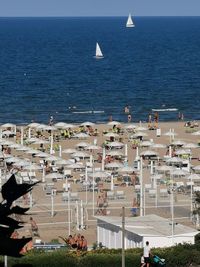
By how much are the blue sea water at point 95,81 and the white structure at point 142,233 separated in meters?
34.3

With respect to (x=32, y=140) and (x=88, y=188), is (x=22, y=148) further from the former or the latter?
(x=88, y=188)

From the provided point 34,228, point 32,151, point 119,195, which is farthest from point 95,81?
point 34,228

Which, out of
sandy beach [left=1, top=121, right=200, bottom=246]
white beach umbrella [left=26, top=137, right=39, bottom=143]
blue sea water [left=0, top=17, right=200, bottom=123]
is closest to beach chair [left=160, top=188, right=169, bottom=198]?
sandy beach [left=1, top=121, right=200, bottom=246]

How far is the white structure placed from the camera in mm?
18266

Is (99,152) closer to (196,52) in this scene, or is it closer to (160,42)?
(196,52)

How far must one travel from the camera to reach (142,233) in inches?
714

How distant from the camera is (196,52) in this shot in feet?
449

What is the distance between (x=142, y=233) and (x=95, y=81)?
70.5m

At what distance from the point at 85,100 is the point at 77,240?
4965cm

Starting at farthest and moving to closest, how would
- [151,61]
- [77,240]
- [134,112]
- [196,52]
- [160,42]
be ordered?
[160,42] → [196,52] → [151,61] → [134,112] → [77,240]

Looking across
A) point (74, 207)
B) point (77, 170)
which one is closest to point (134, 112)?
point (77, 170)

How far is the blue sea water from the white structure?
34.3 m

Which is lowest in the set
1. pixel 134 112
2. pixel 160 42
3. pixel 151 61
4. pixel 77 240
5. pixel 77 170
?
pixel 77 240

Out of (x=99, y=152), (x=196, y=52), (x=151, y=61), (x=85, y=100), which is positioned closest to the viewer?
(x=99, y=152)
